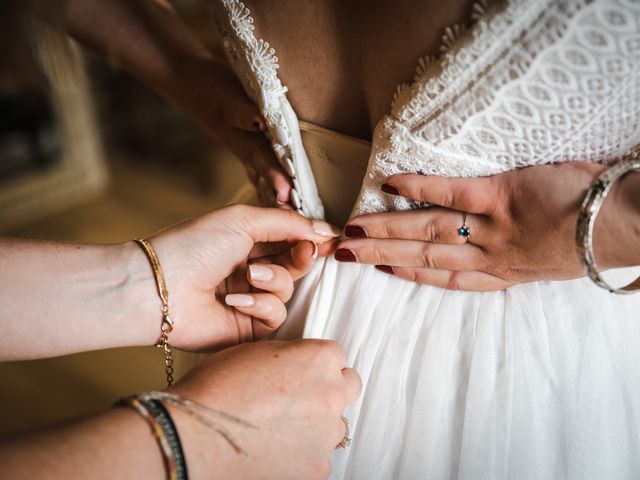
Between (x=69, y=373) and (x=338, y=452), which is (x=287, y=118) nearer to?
(x=338, y=452)

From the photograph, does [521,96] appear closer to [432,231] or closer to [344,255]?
[432,231]

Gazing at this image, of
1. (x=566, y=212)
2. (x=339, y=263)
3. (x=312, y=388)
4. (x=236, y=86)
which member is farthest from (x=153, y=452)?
(x=236, y=86)

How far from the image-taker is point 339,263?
28.8 inches

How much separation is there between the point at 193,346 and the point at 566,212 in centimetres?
52

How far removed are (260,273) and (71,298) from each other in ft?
0.80

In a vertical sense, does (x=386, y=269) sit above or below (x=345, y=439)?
above

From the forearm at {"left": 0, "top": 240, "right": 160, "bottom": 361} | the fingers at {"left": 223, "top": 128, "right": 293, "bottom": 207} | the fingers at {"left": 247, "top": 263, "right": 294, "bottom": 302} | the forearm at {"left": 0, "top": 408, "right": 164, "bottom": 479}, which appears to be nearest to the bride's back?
the fingers at {"left": 223, "top": 128, "right": 293, "bottom": 207}

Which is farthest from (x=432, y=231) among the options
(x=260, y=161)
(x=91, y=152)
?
(x=91, y=152)

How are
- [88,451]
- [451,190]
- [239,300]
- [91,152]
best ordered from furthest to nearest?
[91,152] → [239,300] → [451,190] → [88,451]

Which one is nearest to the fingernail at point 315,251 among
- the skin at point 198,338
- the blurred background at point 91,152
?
the skin at point 198,338

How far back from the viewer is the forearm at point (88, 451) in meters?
0.49

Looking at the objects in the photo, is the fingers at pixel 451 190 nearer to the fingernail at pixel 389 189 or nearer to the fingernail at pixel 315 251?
the fingernail at pixel 389 189

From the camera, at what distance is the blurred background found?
2373 millimetres

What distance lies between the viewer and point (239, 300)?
0.71 m
